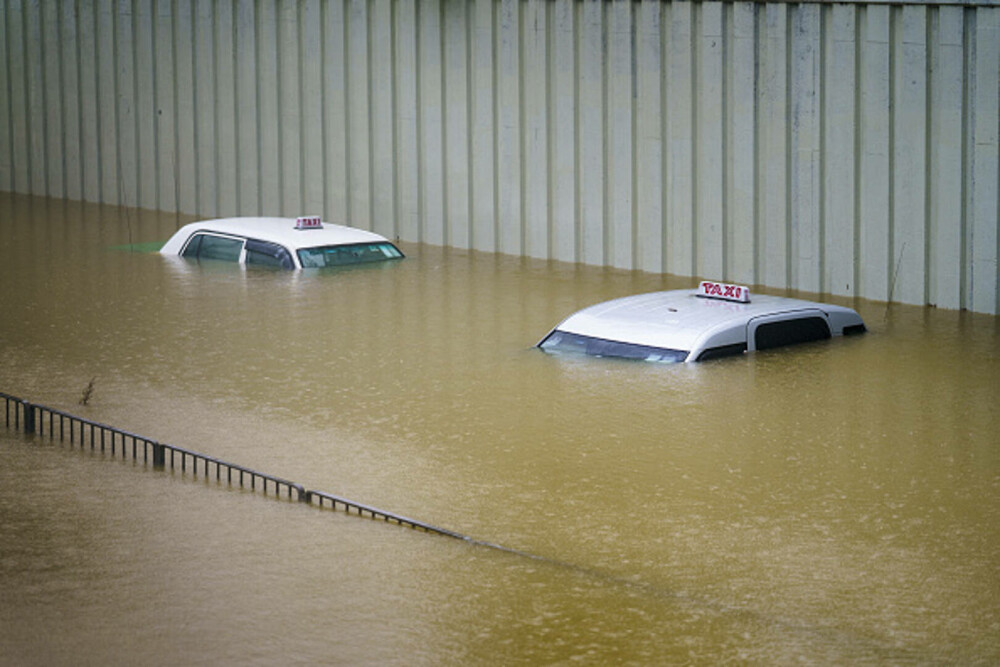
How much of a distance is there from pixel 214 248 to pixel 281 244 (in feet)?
3.51

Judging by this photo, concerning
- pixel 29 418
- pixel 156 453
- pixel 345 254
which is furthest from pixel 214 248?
pixel 156 453

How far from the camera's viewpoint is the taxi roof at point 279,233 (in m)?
20.5

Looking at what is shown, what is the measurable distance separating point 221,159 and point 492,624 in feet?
58.2

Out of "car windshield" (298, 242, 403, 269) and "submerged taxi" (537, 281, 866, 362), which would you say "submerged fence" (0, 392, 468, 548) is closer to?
"submerged taxi" (537, 281, 866, 362)

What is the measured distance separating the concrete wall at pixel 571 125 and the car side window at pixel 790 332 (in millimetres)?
2619

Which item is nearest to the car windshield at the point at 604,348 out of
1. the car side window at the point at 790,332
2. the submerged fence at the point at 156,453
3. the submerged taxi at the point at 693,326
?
the submerged taxi at the point at 693,326

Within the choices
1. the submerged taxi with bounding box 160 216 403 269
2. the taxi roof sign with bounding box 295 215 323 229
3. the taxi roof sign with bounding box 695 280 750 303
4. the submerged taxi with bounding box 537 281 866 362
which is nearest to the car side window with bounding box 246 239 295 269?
the submerged taxi with bounding box 160 216 403 269

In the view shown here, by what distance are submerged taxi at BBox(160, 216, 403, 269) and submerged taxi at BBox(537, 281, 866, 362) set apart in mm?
5173

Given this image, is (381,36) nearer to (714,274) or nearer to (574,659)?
(714,274)

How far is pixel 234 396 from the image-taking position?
46.6 ft

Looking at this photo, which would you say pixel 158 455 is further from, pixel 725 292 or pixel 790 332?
pixel 790 332

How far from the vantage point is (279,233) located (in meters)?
20.7

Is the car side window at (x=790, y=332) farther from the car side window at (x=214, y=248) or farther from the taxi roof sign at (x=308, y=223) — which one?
the car side window at (x=214, y=248)

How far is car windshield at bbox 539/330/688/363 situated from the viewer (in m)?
15.0
